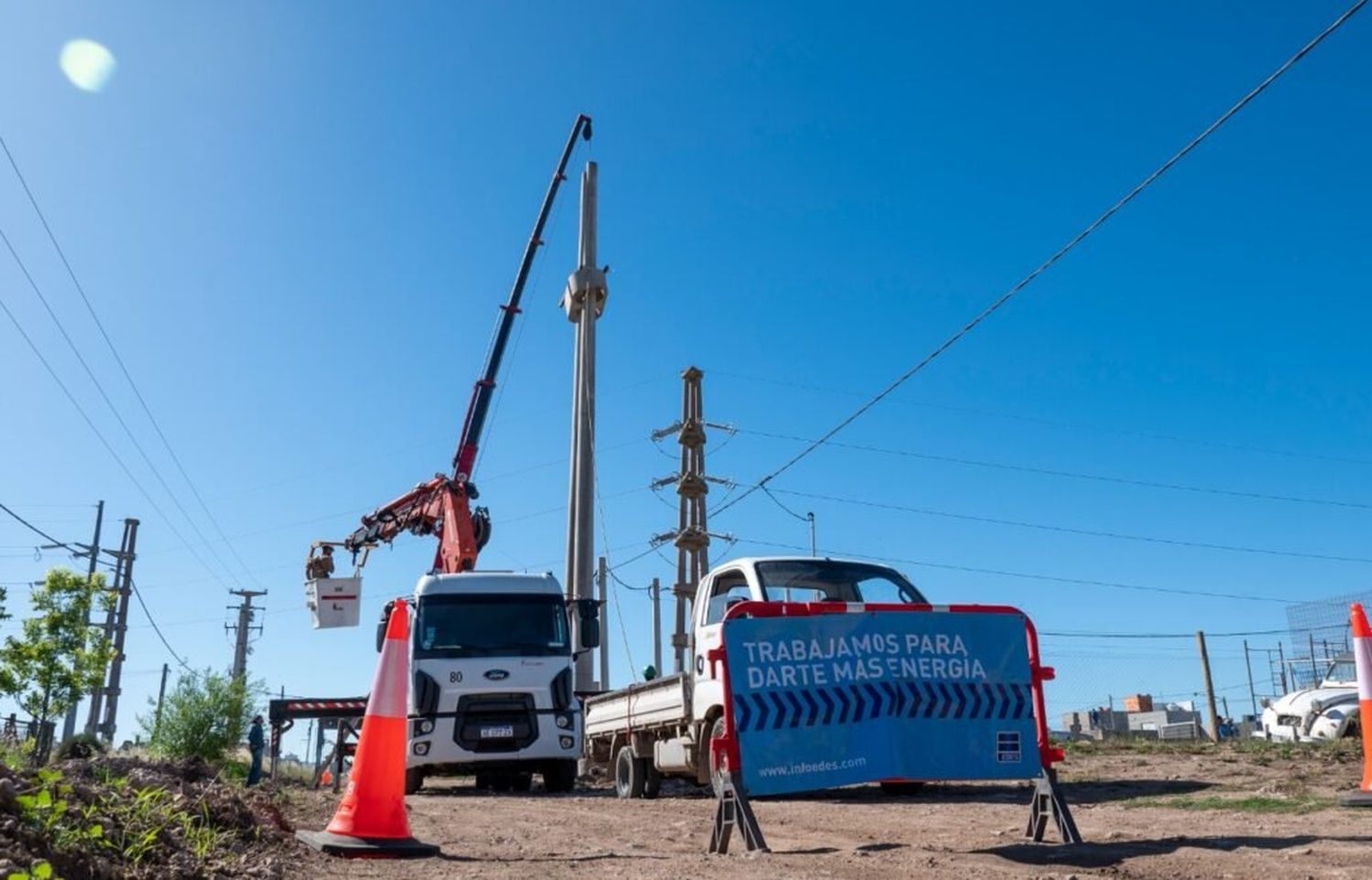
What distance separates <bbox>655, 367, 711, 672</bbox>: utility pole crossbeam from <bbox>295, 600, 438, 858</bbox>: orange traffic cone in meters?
20.3

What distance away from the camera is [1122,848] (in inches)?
244

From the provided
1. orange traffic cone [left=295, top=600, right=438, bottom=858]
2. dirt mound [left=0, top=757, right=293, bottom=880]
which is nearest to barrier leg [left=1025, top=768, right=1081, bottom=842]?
orange traffic cone [left=295, top=600, right=438, bottom=858]

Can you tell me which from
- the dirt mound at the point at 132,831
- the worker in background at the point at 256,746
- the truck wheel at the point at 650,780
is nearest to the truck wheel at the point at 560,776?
the truck wheel at the point at 650,780

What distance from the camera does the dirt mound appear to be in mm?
4059

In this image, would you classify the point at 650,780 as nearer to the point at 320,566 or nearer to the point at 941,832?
the point at 941,832

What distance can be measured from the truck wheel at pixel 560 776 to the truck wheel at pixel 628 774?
2.30 meters

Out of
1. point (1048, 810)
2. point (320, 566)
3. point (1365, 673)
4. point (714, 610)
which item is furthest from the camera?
point (320, 566)

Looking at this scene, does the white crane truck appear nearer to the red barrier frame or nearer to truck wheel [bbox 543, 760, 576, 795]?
the red barrier frame

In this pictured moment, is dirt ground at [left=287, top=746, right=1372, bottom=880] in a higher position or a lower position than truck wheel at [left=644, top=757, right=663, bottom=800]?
lower

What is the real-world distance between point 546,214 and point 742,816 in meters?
24.3

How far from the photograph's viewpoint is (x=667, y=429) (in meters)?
31.9

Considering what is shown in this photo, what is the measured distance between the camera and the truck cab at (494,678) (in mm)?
14430

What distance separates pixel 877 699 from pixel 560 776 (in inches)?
372

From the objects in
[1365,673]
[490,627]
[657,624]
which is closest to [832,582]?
[1365,673]
